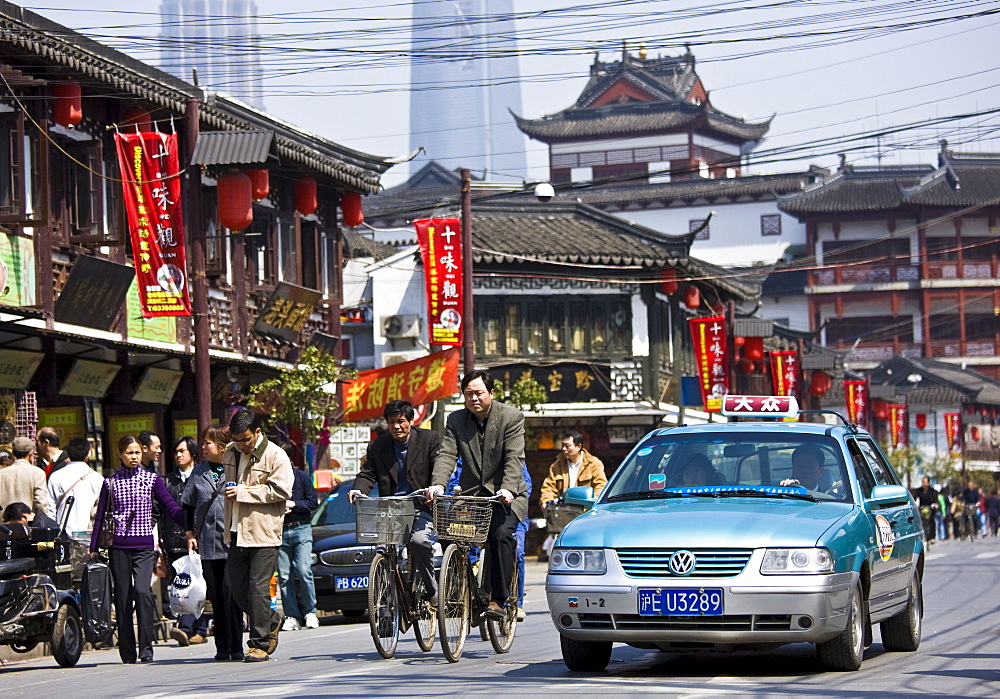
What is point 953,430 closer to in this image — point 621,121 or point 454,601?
point 621,121

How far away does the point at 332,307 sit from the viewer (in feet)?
105

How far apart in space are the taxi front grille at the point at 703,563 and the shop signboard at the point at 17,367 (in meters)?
13.4

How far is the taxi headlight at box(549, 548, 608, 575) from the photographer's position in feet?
30.2

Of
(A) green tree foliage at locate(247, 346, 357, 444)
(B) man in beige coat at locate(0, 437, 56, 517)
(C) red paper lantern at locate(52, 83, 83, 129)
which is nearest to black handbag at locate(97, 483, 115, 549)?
(B) man in beige coat at locate(0, 437, 56, 517)

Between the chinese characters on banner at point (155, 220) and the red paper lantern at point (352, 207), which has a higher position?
the red paper lantern at point (352, 207)

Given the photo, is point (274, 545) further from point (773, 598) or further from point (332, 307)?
point (332, 307)

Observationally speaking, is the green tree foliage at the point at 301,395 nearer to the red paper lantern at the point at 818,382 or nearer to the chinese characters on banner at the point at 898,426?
the red paper lantern at the point at 818,382

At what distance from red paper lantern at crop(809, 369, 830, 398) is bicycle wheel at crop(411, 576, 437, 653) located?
49267 mm

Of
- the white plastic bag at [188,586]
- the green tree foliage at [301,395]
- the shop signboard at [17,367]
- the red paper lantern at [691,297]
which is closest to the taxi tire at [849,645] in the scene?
the white plastic bag at [188,586]

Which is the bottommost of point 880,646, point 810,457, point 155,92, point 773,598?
point 880,646

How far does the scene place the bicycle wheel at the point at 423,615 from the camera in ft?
36.4

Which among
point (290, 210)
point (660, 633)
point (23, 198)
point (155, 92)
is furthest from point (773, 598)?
point (290, 210)

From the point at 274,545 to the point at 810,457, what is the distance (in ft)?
12.9

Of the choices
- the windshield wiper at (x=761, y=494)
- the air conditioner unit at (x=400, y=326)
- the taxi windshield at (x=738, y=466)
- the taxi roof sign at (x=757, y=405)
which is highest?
the air conditioner unit at (x=400, y=326)
